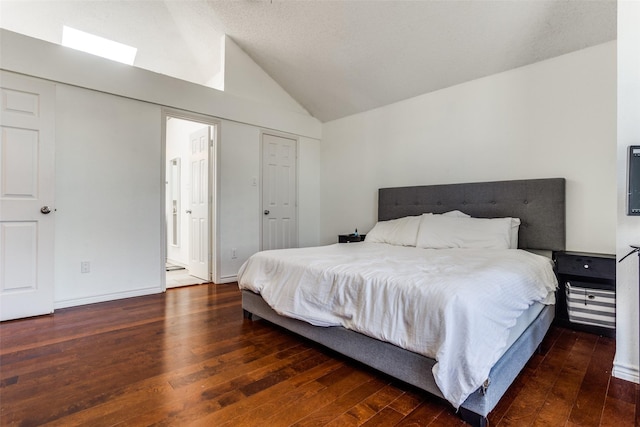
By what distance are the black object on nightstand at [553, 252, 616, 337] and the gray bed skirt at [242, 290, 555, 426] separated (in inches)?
18.1

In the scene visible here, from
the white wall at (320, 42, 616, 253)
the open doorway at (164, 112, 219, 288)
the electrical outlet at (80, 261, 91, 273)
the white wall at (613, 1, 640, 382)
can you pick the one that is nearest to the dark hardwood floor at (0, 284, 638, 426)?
the white wall at (613, 1, 640, 382)

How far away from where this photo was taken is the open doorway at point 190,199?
13.4 feet

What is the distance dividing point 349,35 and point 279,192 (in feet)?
7.58

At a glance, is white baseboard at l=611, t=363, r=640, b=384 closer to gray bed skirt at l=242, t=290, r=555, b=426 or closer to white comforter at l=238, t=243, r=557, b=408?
gray bed skirt at l=242, t=290, r=555, b=426

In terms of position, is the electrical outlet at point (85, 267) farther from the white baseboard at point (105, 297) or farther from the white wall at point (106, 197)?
the white baseboard at point (105, 297)

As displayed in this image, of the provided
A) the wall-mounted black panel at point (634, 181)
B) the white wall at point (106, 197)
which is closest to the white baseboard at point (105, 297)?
the white wall at point (106, 197)

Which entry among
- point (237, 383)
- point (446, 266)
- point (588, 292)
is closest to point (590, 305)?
point (588, 292)

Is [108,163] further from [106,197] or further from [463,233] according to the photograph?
[463,233]

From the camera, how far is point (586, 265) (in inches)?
94.7

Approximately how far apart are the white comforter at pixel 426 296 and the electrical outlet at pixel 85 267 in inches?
70.7

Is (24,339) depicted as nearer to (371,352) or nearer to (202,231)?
(202,231)

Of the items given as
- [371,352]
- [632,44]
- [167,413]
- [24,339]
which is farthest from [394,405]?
[24,339]

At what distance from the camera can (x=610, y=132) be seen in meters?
2.62

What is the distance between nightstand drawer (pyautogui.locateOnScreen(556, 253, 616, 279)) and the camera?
7.61 feet
